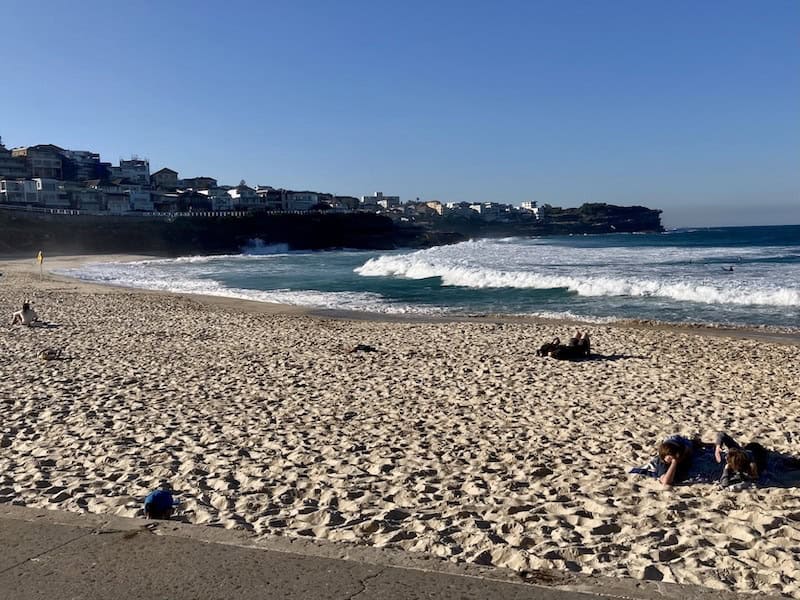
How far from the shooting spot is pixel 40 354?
39.2 ft

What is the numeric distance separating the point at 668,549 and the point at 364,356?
28.1 ft

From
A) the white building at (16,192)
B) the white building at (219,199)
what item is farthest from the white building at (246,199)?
the white building at (16,192)

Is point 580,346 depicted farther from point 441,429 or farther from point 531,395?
point 441,429

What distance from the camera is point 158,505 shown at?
4.99m

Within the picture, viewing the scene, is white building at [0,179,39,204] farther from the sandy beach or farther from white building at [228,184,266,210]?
the sandy beach

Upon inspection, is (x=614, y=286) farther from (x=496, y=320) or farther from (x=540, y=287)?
(x=496, y=320)

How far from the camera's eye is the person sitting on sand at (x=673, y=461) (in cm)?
579

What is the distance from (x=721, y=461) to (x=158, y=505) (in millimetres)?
4760

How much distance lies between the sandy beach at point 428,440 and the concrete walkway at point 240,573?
0.32 m

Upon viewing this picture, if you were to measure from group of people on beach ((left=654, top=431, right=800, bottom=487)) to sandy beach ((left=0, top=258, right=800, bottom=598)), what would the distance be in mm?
140

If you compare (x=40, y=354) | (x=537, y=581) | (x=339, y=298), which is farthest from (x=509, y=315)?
(x=537, y=581)

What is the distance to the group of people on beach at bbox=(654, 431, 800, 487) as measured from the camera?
5734 mm

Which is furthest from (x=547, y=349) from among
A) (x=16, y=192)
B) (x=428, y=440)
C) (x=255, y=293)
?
(x=16, y=192)

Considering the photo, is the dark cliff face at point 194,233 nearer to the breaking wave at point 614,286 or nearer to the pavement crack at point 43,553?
the breaking wave at point 614,286
